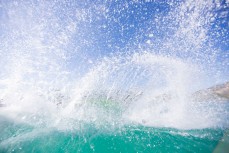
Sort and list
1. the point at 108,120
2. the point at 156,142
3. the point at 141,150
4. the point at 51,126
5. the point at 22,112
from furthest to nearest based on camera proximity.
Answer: the point at 22,112, the point at 108,120, the point at 51,126, the point at 156,142, the point at 141,150

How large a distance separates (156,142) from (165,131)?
4.67 feet

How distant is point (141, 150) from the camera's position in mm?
5910

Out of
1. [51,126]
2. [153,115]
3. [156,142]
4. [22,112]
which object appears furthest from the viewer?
[153,115]

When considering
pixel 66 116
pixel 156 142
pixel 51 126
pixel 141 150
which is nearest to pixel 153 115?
pixel 156 142

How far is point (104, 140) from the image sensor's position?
6.53 metres

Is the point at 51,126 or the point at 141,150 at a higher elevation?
the point at 51,126

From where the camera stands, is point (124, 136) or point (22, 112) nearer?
point (124, 136)

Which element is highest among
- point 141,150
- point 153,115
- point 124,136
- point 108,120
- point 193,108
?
point 193,108

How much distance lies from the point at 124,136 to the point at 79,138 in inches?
74.5

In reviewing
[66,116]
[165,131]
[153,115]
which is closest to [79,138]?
[66,116]

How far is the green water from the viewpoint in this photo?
19.6ft

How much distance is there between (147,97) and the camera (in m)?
11.6

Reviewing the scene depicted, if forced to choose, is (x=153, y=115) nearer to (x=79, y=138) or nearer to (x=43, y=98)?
(x=79, y=138)

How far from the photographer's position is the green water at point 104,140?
5.97 metres
